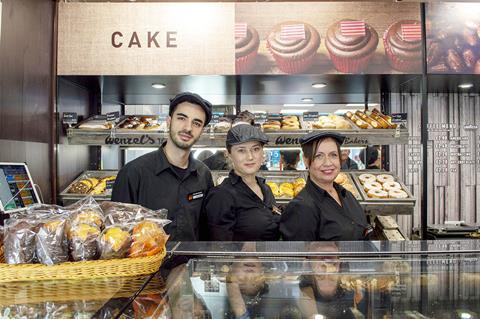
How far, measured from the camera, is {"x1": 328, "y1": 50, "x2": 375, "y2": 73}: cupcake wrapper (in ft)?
10.7

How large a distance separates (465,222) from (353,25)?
203cm

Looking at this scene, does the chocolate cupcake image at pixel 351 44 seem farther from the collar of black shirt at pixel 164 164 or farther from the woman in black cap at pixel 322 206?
the collar of black shirt at pixel 164 164

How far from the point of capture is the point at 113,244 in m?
1.13

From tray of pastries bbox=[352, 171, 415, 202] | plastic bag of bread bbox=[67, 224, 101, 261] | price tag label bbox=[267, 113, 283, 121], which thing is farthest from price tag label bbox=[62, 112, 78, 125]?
plastic bag of bread bbox=[67, 224, 101, 261]

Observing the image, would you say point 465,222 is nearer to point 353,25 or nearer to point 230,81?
point 353,25

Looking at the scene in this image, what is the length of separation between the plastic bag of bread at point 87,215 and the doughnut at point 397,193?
8.25 feet

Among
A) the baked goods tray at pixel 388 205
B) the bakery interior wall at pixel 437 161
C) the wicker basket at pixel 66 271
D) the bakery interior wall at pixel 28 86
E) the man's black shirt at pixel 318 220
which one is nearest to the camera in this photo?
the wicker basket at pixel 66 271

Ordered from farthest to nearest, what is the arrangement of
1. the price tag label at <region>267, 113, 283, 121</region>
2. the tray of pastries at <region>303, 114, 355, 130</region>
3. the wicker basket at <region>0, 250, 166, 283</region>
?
the price tag label at <region>267, 113, 283, 121</region> < the tray of pastries at <region>303, 114, 355, 130</region> < the wicker basket at <region>0, 250, 166, 283</region>

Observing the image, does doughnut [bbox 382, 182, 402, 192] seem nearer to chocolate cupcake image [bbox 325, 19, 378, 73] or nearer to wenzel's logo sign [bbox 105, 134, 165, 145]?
chocolate cupcake image [bbox 325, 19, 378, 73]

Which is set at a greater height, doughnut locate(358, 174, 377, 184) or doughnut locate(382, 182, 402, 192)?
doughnut locate(358, 174, 377, 184)

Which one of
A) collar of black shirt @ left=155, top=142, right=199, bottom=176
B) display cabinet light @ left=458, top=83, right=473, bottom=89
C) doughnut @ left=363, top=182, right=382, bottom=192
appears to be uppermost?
display cabinet light @ left=458, top=83, right=473, bottom=89

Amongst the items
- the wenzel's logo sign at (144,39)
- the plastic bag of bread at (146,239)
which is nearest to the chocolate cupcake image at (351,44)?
the wenzel's logo sign at (144,39)

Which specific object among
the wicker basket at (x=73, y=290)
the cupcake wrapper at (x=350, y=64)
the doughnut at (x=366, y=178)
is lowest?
the wicker basket at (x=73, y=290)

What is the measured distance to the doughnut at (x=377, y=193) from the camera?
322 cm
